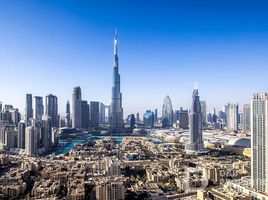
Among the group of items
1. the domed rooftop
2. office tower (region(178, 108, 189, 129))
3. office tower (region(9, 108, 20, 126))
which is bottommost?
the domed rooftop

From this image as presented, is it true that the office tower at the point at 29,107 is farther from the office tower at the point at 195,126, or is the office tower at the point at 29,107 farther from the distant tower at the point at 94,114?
the office tower at the point at 195,126

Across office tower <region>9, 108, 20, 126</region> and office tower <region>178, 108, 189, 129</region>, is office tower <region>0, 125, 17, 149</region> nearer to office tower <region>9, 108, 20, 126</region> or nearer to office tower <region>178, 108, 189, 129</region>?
office tower <region>9, 108, 20, 126</region>

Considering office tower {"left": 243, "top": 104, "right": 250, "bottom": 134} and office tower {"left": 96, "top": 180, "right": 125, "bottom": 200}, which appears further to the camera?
office tower {"left": 243, "top": 104, "right": 250, "bottom": 134}

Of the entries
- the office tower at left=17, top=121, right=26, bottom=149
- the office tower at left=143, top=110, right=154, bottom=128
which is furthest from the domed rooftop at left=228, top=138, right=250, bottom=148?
the office tower at left=143, top=110, right=154, bottom=128

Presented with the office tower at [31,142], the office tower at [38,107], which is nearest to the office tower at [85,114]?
the office tower at [38,107]

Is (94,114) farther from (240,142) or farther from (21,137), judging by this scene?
(240,142)

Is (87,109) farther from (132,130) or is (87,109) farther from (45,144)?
(45,144)
